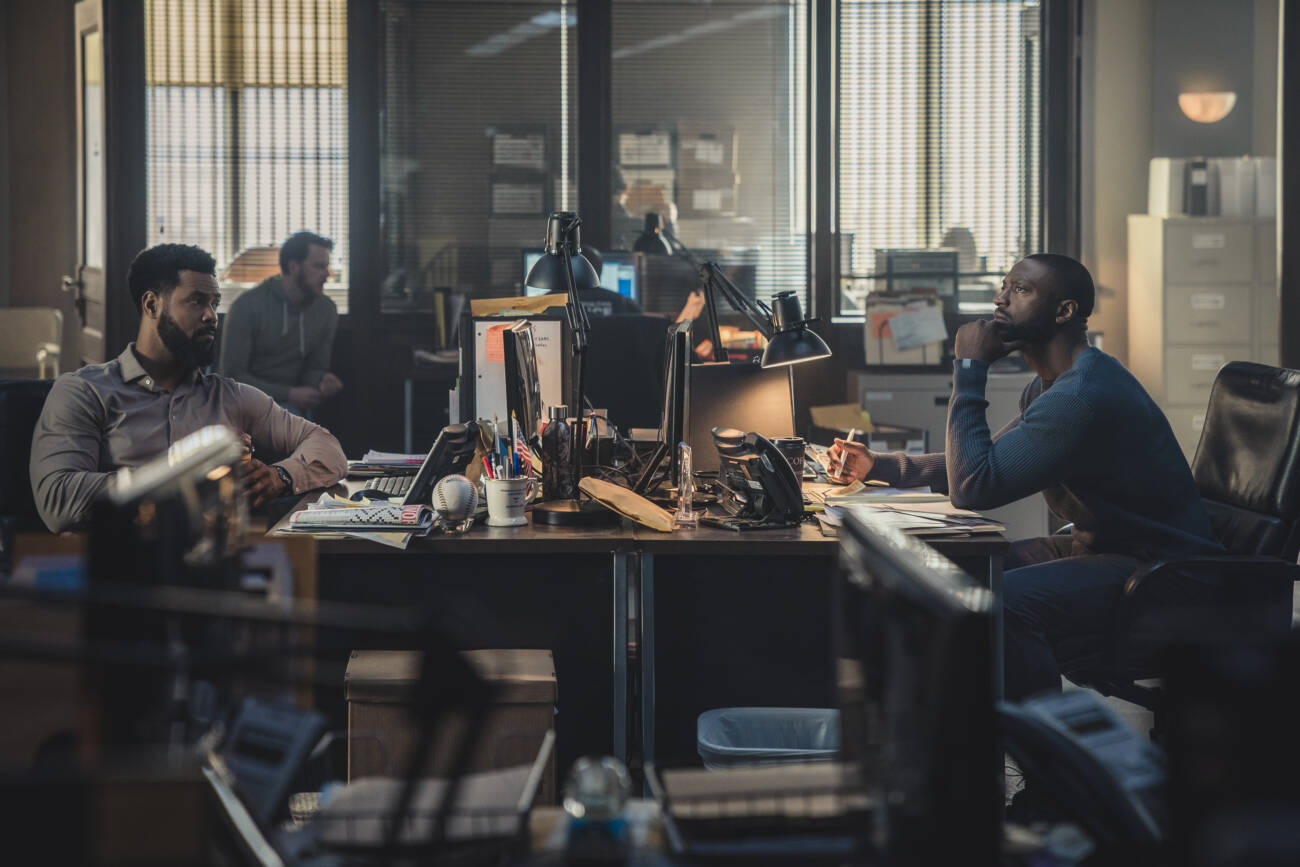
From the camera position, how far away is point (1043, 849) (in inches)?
47.6

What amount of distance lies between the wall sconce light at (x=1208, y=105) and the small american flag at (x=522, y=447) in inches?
179

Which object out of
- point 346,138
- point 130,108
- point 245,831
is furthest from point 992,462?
point 130,108

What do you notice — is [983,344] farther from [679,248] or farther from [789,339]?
[679,248]

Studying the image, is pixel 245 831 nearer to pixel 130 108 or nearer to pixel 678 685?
pixel 678 685

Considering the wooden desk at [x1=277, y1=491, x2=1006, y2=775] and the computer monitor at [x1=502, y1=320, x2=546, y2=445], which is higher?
the computer monitor at [x1=502, y1=320, x2=546, y2=445]

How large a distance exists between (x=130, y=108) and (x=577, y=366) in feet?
14.1

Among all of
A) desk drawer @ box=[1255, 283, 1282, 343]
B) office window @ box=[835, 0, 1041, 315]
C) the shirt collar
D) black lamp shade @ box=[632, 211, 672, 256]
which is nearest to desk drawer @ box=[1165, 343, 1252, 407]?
desk drawer @ box=[1255, 283, 1282, 343]

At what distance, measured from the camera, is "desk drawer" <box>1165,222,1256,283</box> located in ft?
19.4

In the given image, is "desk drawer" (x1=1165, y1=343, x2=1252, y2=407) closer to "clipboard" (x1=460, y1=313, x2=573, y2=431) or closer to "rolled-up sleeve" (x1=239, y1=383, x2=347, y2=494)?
"clipboard" (x1=460, y1=313, x2=573, y2=431)

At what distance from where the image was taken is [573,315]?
2949 millimetres

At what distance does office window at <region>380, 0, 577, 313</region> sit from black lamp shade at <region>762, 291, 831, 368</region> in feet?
11.6

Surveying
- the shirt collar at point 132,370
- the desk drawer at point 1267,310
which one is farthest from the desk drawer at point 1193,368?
the shirt collar at point 132,370

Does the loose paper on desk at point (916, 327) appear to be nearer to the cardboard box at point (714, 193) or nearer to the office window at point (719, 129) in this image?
the office window at point (719, 129)

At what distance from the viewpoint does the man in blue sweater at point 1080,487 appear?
267cm
